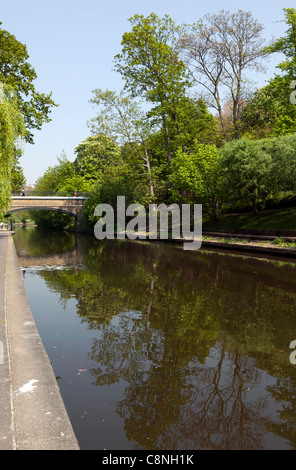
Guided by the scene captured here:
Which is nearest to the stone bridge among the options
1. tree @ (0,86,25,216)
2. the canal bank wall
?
tree @ (0,86,25,216)

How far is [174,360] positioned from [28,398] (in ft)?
7.71

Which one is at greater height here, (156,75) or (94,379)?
(156,75)

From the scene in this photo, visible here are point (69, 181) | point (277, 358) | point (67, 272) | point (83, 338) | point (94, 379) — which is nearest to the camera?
point (94, 379)

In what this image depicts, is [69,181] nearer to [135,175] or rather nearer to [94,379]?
[135,175]

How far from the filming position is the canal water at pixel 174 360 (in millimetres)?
3887

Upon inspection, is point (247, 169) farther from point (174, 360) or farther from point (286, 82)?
point (174, 360)

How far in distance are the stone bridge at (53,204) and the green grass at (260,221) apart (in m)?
28.0

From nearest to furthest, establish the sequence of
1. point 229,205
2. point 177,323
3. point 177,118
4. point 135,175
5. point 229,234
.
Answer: point 177,323, point 229,234, point 229,205, point 177,118, point 135,175

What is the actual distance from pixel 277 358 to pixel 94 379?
113 inches

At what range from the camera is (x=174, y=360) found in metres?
5.68

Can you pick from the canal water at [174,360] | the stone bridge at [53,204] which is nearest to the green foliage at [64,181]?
the stone bridge at [53,204]

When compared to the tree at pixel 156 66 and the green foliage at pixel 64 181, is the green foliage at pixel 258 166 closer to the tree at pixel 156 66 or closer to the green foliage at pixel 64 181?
the tree at pixel 156 66
